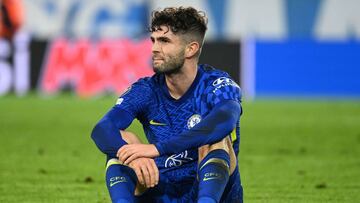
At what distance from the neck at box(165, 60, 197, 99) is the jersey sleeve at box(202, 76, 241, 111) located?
0.53ft

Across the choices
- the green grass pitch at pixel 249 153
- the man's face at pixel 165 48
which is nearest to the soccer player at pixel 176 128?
the man's face at pixel 165 48

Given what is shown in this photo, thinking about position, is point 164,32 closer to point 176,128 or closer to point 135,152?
point 176,128

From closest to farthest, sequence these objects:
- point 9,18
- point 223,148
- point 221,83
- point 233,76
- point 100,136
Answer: point 223,148 → point 100,136 → point 221,83 → point 233,76 → point 9,18

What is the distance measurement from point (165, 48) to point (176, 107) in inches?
19.1

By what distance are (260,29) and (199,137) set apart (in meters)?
28.3

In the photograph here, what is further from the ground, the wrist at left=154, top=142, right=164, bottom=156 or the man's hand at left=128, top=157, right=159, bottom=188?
the wrist at left=154, top=142, right=164, bottom=156

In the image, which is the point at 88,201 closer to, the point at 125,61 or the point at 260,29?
the point at 125,61

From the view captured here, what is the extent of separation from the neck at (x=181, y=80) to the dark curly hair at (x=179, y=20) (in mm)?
267

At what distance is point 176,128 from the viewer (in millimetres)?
7410

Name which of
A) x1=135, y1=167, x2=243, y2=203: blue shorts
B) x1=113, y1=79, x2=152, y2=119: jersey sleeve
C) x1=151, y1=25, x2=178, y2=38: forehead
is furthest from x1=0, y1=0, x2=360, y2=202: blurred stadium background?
x1=151, y1=25, x2=178, y2=38: forehead

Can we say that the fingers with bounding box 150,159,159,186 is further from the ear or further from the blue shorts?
the ear

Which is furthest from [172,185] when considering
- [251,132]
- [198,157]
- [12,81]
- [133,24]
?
[133,24]

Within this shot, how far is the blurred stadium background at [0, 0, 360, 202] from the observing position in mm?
10875

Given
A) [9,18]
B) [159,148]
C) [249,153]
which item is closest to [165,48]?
[159,148]
